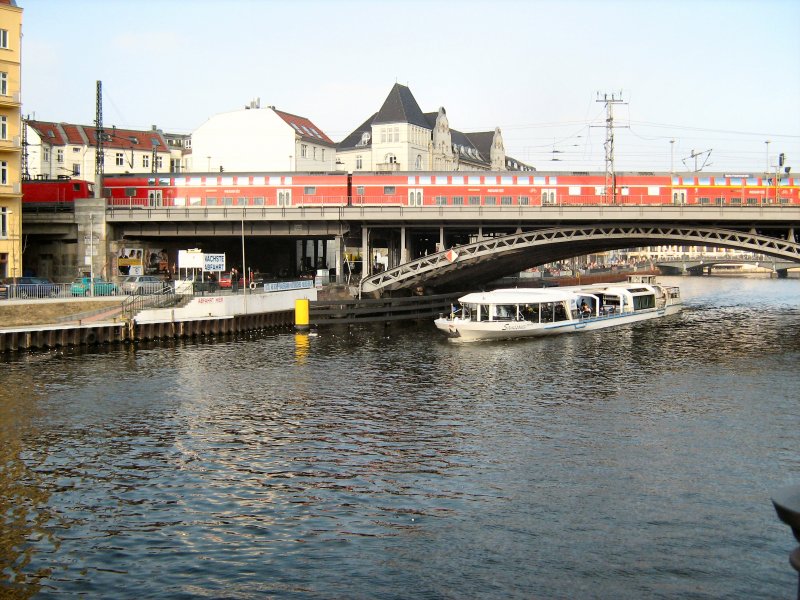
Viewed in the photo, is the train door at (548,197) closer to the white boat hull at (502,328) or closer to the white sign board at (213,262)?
the white boat hull at (502,328)

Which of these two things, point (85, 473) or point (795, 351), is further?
point (795, 351)

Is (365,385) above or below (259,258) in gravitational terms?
below

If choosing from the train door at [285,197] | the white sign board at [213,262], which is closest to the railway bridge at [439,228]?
the train door at [285,197]

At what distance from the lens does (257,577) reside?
60.9 ft

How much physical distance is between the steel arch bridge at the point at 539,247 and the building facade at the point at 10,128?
29472mm

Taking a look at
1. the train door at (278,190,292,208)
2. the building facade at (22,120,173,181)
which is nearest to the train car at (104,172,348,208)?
A: the train door at (278,190,292,208)

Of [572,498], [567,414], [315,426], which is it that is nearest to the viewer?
[572,498]

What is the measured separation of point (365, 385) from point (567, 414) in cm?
1128

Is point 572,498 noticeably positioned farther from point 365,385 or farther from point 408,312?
point 408,312

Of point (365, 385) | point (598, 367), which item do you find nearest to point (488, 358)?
point (598, 367)

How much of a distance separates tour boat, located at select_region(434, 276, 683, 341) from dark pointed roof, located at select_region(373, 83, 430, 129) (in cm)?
6919

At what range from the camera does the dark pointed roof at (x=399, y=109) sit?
5268 inches

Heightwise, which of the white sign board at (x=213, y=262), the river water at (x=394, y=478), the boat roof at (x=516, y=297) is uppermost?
the white sign board at (x=213, y=262)

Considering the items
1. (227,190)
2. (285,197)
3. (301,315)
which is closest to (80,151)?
(227,190)
